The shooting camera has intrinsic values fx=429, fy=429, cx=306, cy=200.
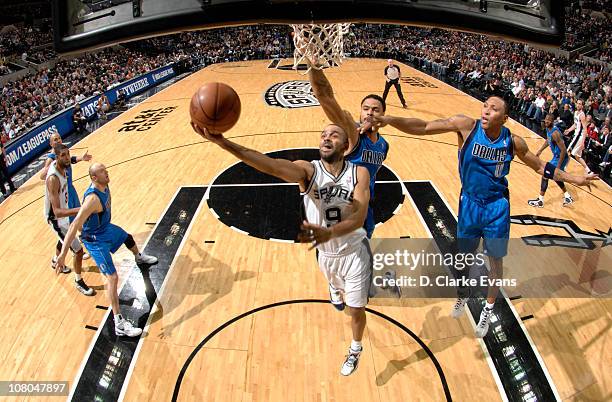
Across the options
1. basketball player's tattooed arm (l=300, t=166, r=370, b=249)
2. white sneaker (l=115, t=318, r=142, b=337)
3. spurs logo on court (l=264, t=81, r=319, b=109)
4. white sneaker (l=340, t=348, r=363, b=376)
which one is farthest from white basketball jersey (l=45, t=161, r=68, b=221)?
spurs logo on court (l=264, t=81, r=319, b=109)

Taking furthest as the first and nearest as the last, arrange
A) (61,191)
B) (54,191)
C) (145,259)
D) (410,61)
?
1. (410,61)
2. (145,259)
3. (61,191)
4. (54,191)

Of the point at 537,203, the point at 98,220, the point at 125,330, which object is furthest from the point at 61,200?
the point at 537,203

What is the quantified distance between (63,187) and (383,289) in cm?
417

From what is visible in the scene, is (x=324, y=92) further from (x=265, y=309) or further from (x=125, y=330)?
(x=125, y=330)

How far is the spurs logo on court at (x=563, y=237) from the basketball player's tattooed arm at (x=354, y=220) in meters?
4.02

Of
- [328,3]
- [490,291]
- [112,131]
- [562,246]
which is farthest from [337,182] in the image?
[112,131]

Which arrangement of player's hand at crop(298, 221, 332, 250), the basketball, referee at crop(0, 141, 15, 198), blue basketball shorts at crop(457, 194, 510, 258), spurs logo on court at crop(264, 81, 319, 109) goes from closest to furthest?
player's hand at crop(298, 221, 332, 250), the basketball, blue basketball shorts at crop(457, 194, 510, 258), referee at crop(0, 141, 15, 198), spurs logo on court at crop(264, 81, 319, 109)

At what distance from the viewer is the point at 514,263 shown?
5.88 meters

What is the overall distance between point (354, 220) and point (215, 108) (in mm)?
1348

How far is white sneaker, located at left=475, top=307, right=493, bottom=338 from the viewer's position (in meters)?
4.46

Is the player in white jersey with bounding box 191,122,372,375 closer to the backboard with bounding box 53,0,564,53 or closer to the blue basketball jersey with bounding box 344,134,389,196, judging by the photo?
the backboard with bounding box 53,0,564,53

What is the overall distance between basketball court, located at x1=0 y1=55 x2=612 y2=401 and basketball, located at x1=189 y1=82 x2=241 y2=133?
2479mm

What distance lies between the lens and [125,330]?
4711mm

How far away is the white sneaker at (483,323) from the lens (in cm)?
446
